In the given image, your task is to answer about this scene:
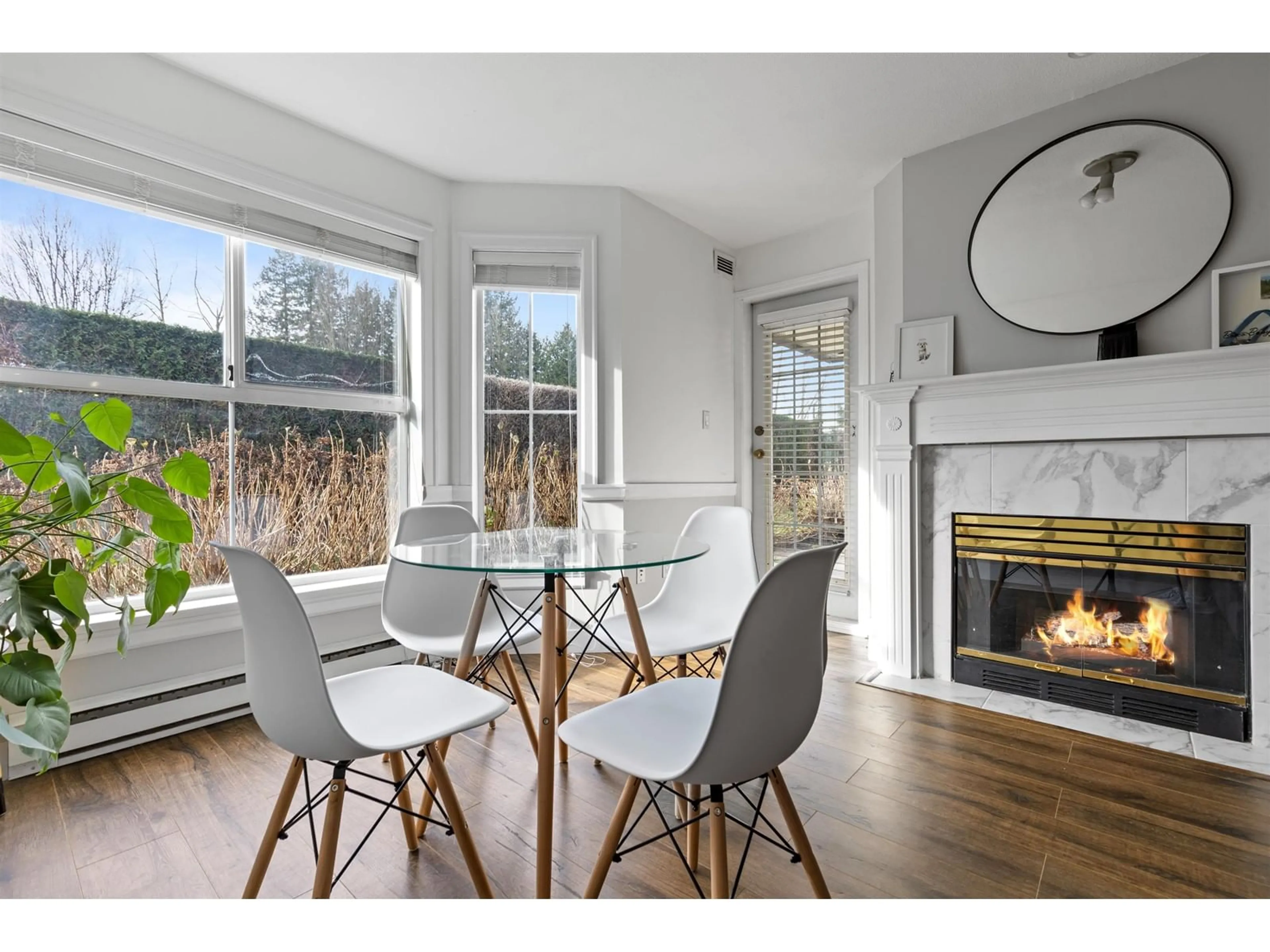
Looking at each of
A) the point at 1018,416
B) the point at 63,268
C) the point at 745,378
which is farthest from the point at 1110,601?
the point at 63,268

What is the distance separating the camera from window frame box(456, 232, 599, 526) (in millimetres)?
3234

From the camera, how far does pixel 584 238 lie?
10.8ft

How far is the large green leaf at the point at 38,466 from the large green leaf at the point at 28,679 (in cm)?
42

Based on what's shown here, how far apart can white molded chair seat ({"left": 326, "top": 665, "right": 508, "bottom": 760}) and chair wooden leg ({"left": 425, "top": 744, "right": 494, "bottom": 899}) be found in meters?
0.06

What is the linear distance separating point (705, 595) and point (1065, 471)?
5.33 ft

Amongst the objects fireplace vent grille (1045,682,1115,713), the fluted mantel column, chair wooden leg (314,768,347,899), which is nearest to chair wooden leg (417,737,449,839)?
chair wooden leg (314,768,347,899)

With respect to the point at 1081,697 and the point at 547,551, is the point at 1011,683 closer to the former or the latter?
the point at 1081,697

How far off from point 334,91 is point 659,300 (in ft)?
5.97

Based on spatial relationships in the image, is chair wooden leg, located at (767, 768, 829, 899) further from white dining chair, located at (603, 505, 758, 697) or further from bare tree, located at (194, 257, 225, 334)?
bare tree, located at (194, 257, 225, 334)

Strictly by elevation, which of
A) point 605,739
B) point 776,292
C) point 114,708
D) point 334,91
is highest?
point 334,91

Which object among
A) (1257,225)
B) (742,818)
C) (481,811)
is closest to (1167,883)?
(742,818)

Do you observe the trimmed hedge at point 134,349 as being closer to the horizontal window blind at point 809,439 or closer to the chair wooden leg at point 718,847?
the chair wooden leg at point 718,847

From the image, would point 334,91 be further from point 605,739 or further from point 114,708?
point 605,739

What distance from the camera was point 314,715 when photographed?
1.09 m
